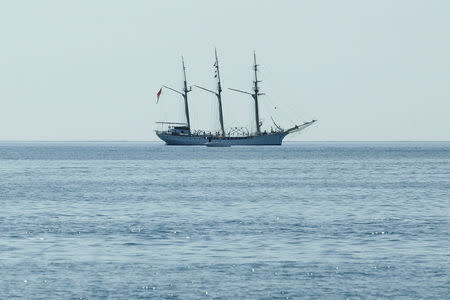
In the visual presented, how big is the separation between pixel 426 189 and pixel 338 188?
8052mm

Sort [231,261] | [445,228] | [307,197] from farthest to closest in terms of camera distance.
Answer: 1. [307,197]
2. [445,228]
3. [231,261]

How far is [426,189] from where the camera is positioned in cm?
8312

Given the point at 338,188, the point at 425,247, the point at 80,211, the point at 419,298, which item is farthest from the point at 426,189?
the point at 419,298

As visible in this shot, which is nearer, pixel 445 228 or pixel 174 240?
pixel 174 240

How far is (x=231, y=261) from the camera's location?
117 feet

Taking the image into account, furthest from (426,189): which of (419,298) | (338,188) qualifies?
(419,298)

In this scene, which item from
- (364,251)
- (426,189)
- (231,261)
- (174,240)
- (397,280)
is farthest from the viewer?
(426,189)

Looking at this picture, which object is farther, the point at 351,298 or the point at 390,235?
the point at 390,235

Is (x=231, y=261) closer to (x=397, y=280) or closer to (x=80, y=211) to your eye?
(x=397, y=280)

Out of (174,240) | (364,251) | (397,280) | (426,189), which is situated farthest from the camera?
(426,189)

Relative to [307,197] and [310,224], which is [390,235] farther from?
[307,197]

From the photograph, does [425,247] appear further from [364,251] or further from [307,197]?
[307,197]

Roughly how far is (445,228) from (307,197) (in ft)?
85.6

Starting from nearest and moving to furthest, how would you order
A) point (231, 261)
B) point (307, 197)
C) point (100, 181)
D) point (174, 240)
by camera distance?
point (231, 261) → point (174, 240) → point (307, 197) → point (100, 181)
